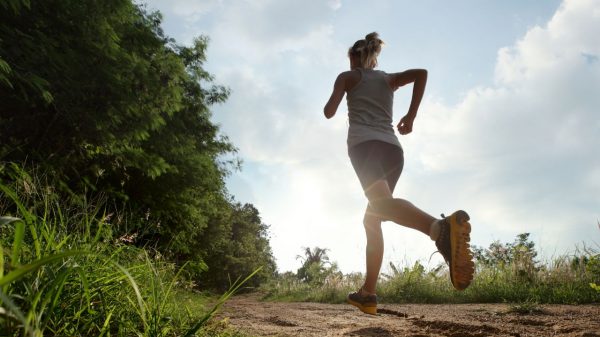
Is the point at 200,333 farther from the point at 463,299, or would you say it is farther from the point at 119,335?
the point at 463,299

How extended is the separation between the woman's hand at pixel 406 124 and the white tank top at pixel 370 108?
0.18 meters

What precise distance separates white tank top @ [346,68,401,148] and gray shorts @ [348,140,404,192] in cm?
6

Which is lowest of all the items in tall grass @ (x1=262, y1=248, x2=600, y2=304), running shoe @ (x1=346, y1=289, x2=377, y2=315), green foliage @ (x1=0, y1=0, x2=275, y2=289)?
running shoe @ (x1=346, y1=289, x2=377, y2=315)

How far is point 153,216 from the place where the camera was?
9.27 meters

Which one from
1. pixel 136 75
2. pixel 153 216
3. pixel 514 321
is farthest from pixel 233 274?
pixel 514 321

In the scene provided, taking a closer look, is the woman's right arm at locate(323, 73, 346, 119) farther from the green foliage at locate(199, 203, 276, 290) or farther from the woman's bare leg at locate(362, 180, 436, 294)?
the green foliage at locate(199, 203, 276, 290)

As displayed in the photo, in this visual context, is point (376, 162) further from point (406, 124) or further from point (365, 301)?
point (365, 301)

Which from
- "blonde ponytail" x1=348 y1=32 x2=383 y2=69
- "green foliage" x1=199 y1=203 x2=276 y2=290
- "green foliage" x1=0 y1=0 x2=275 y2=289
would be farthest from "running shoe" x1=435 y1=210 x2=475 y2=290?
"green foliage" x1=199 y1=203 x2=276 y2=290

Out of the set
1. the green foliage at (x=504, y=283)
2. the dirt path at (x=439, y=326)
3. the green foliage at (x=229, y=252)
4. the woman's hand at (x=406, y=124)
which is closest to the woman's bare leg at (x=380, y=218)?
the dirt path at (x=439, y=326)

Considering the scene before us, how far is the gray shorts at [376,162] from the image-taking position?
275 centimetres

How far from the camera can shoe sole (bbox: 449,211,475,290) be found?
2463mm

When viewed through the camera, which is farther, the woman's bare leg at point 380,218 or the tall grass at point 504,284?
the tall grass at point 504,284

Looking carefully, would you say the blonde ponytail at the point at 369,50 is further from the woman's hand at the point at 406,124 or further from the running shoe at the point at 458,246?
the running shoe at the point at 458,246

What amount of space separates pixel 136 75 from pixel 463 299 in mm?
6403
